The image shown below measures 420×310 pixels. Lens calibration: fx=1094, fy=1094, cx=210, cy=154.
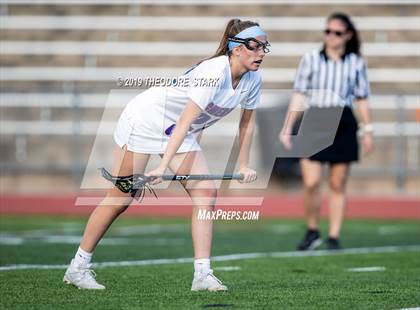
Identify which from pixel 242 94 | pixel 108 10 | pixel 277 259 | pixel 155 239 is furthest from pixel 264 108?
pixel 242 94

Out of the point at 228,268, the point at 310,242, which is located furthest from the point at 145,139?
the point at 310,242

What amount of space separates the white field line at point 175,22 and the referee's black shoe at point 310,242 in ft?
28.3

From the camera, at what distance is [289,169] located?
566 inches

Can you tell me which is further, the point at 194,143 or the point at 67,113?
the point at 67,113

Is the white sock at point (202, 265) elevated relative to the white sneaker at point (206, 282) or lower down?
elevated

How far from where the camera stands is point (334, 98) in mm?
8945

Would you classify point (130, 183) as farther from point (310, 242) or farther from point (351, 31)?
point (351, 31)

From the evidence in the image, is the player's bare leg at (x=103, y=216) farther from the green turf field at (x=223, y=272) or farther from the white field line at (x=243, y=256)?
the white field line at (x=243, y=256)

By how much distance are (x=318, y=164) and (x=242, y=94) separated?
11.4ft

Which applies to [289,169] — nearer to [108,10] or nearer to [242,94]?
[108,10]

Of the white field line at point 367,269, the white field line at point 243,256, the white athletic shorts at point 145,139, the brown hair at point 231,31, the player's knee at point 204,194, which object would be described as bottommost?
the white field line at point 243,256

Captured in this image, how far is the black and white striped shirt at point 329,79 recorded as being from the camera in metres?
8.94

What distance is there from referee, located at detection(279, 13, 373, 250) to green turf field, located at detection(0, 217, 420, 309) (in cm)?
50

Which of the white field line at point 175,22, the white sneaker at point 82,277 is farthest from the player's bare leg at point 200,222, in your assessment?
the white field line at point 175,22
